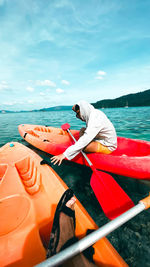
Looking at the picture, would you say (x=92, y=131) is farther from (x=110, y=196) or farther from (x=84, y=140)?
(x=110, y=196)

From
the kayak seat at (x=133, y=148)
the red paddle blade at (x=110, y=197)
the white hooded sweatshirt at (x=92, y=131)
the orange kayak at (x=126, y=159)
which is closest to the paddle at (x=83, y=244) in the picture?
the red paddle blade at (x=110, y=197)

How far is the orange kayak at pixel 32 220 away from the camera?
121 cm

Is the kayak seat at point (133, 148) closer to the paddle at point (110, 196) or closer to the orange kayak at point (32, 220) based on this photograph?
the paddle at point (110, 196)

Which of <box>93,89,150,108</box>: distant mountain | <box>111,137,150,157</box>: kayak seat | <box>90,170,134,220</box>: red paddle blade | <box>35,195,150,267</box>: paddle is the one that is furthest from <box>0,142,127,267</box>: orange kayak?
<box>93,89,150,108</box>: distant mountain

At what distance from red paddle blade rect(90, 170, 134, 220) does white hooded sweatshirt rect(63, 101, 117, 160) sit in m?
0.78

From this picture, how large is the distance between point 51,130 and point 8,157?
13.9 feet

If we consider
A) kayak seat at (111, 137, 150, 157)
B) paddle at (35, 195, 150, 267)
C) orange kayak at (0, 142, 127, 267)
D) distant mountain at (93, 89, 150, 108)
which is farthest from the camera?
distant mountain at (93, 89, 150, 108)

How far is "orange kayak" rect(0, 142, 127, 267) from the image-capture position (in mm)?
1207

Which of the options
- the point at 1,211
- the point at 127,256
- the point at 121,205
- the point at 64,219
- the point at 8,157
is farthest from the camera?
the point at 8,157

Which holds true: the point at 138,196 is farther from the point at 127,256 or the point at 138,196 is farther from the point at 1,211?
the point at 1,211

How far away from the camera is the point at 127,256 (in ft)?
5.47

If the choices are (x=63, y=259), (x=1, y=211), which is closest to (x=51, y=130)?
(x=1, y=211)

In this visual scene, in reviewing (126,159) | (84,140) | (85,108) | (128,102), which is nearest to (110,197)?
(126,159)

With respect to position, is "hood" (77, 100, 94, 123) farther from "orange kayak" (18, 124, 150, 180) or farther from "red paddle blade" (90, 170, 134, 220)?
"red paddle blade" (90, 170, 134, 220)
